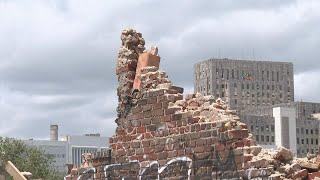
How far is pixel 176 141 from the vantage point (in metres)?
10.4

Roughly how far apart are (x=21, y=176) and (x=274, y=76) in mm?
163342

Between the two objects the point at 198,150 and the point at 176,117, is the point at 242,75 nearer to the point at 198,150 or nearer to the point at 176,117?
the point at 176,117

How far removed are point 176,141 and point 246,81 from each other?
523ft

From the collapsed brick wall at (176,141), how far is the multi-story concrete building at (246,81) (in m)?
148

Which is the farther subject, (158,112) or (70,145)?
(70,145)

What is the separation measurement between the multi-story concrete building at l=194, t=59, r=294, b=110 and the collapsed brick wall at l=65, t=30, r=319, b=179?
148 m

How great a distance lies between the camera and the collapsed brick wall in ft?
30.5

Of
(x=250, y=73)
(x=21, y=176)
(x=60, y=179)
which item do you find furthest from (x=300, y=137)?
(x=21, y=176)

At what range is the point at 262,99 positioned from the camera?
171 metres

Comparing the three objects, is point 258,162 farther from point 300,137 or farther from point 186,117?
point 300,137

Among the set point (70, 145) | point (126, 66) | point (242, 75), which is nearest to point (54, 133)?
point (70, 145)

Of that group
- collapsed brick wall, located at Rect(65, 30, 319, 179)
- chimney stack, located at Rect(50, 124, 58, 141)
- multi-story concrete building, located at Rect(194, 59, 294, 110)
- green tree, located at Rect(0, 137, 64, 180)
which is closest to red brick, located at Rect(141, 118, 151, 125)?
collapsed brick wall, located at Rect(65, 30, 319, 179)

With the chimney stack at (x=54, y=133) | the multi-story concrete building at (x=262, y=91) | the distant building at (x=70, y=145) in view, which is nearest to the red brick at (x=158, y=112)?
the distant building at (x=70, y=145)

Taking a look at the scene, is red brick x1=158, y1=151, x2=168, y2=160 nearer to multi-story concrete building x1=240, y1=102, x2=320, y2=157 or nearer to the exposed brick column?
the exposed brick column
